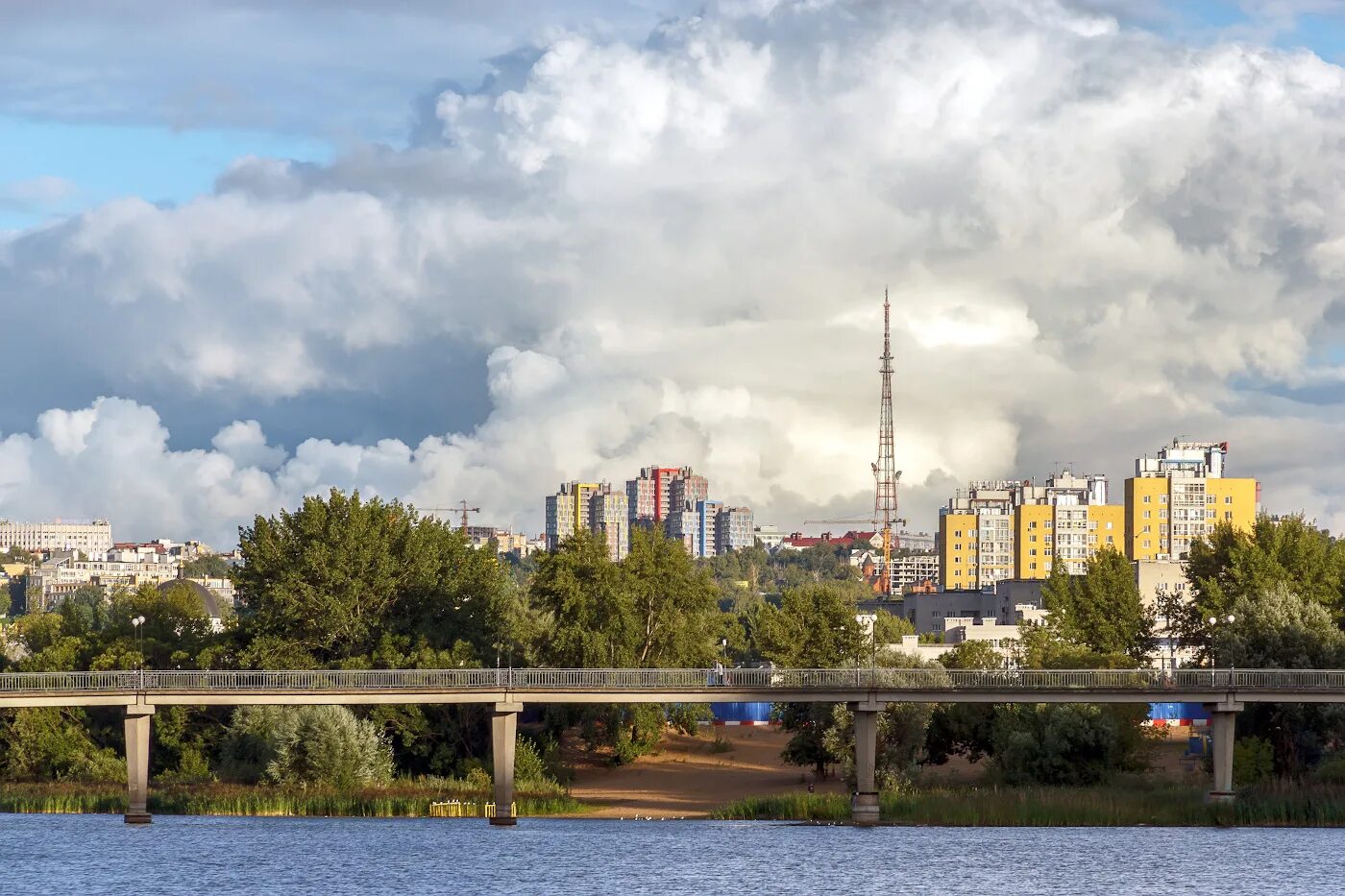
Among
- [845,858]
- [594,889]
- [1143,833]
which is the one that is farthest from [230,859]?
[1143,833]

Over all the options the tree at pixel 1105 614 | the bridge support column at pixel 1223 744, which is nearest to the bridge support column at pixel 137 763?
the bridge support column at pixel 1223 744

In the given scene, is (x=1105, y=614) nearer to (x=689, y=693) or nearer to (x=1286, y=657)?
(x=1286, y=657)

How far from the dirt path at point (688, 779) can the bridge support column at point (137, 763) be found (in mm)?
22629

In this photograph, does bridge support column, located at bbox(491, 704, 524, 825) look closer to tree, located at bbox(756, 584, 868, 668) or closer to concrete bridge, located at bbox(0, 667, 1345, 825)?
concrete bridge, located at bbox(0, 667, 1345, 825)

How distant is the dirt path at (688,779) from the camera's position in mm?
115562

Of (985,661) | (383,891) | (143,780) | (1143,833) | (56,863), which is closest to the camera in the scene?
(383,891)

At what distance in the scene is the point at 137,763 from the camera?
340 ft

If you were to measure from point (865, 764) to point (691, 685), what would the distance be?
999 cm

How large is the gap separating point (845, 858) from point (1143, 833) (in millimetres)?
16412

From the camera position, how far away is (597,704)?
126438 mm

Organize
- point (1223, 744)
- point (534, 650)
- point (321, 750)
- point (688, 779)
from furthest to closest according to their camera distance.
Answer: point (534, 650), point (688, 779), point (321, 750), point (1223, 744)

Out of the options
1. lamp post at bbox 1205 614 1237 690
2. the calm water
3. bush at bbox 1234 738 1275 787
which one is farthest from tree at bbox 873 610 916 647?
the calm water

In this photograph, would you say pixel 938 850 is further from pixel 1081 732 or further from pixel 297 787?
pixel 297 787

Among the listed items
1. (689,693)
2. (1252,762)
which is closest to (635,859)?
(689,693)
